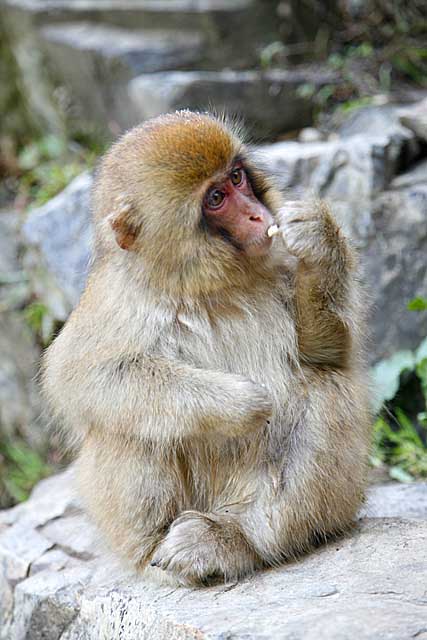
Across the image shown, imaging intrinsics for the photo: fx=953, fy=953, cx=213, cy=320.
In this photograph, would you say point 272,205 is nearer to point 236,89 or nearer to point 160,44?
point 236,89

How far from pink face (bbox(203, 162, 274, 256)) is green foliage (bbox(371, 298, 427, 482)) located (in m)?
1.94

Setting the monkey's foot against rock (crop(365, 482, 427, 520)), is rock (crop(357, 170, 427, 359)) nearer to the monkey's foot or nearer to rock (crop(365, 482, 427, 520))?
rock (crop(365, 482, 427, 520))

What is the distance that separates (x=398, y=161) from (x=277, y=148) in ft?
3.40

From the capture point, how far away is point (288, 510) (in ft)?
12.9

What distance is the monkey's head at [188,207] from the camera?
3852mm

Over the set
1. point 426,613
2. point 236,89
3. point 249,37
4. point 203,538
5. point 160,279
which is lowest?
point 426,613

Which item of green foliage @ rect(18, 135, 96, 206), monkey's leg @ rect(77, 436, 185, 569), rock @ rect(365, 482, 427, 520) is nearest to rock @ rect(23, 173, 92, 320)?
green foliage @ rect(18, 135, 96, 206)

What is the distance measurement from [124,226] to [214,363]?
697 mm

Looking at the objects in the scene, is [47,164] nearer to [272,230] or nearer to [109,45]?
[109,45]

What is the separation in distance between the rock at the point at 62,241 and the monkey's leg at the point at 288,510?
3.40 metres

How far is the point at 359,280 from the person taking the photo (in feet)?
14.3

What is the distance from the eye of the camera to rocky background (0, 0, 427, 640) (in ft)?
12.4

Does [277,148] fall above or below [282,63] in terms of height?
below

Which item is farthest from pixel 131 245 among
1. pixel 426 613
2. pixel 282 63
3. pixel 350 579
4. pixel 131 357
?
pixel 282 63
